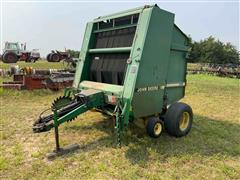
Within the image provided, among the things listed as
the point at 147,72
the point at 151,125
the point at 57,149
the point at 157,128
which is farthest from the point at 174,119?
the point at 57,149

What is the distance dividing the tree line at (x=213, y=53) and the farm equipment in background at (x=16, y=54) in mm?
37026

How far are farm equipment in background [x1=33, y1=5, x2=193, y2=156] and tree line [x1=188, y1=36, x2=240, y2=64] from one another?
2040 inches

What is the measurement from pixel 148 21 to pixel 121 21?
97 cm

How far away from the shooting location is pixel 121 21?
520 cm

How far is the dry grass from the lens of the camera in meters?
3.54

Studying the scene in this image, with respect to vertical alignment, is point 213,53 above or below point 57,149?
above

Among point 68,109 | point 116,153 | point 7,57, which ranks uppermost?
point 7,57

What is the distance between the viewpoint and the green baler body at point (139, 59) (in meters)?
4.33

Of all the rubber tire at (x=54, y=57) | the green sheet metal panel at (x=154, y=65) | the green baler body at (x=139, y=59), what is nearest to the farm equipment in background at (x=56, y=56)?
the rubber tire at (x=54, y=57)

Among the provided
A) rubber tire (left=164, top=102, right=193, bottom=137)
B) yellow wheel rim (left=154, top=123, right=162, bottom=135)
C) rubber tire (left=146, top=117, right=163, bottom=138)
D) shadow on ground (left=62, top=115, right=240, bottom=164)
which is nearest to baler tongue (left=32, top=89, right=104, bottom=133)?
shadow on ground (left=62, top=115, right=240, bottom=164)

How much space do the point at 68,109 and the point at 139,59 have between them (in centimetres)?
144

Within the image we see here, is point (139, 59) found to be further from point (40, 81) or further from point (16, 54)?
point (16, 54)

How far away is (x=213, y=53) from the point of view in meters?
55.9

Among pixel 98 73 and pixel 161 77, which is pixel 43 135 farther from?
pixel 161 77
